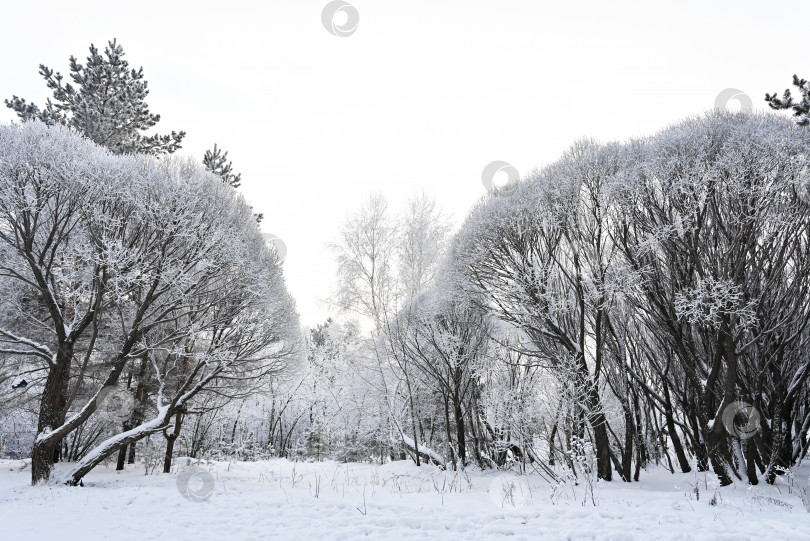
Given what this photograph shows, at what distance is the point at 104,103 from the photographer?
60.4 feet

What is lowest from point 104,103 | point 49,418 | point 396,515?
point 396,515

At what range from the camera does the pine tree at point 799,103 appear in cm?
739

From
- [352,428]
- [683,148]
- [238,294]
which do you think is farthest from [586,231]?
[352,428]

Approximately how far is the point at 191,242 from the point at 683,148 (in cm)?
1273

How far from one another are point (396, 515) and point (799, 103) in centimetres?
983

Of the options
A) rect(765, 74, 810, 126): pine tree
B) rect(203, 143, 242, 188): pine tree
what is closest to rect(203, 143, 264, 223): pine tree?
rect(203, 143, 242, 188): pine tree

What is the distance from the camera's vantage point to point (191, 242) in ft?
38.7

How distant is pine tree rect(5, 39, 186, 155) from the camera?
1727 cm

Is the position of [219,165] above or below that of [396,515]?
above

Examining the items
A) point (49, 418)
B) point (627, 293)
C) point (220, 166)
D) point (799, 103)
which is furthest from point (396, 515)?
point (220, 166)

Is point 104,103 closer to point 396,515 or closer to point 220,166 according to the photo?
point 220,166

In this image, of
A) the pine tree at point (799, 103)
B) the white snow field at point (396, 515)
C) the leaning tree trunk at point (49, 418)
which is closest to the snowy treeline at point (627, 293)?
the white snow field at point (396, 515)

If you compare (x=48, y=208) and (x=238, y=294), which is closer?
(x=48, y=208)

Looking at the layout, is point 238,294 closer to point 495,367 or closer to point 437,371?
point 437,371
